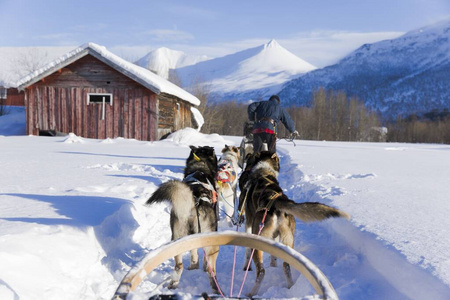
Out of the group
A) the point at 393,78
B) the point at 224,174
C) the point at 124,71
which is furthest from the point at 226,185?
the point at 393,78

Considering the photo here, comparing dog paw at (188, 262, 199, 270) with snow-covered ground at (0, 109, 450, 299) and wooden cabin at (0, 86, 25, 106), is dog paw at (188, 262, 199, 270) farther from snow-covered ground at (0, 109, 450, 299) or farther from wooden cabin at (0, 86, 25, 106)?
wooden cabin at (0, 86, 25, 106)

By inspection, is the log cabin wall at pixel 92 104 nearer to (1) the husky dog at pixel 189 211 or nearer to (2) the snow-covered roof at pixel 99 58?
(2) the snow-covered roof at pixel 99 58

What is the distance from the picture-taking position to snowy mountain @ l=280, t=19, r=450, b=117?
126m

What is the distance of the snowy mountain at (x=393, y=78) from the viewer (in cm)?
12562

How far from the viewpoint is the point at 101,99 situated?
61.9ft

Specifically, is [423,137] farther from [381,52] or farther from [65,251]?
[381,52]

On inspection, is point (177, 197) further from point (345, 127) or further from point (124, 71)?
point (345, 127)

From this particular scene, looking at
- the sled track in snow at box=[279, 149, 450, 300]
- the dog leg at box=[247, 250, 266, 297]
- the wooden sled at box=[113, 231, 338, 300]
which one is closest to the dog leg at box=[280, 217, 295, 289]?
the dog leg at box=[247, 250, 266, 297]

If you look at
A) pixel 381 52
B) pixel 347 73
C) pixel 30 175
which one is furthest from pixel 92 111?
pixel 381 52

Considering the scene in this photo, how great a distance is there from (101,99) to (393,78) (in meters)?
162

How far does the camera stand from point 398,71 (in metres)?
168

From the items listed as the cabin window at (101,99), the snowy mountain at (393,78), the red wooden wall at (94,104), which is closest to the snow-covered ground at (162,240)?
the red wooden wall at (94,104)

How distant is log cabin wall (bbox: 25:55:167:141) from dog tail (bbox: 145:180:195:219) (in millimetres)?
15921

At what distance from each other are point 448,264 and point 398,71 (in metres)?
192
